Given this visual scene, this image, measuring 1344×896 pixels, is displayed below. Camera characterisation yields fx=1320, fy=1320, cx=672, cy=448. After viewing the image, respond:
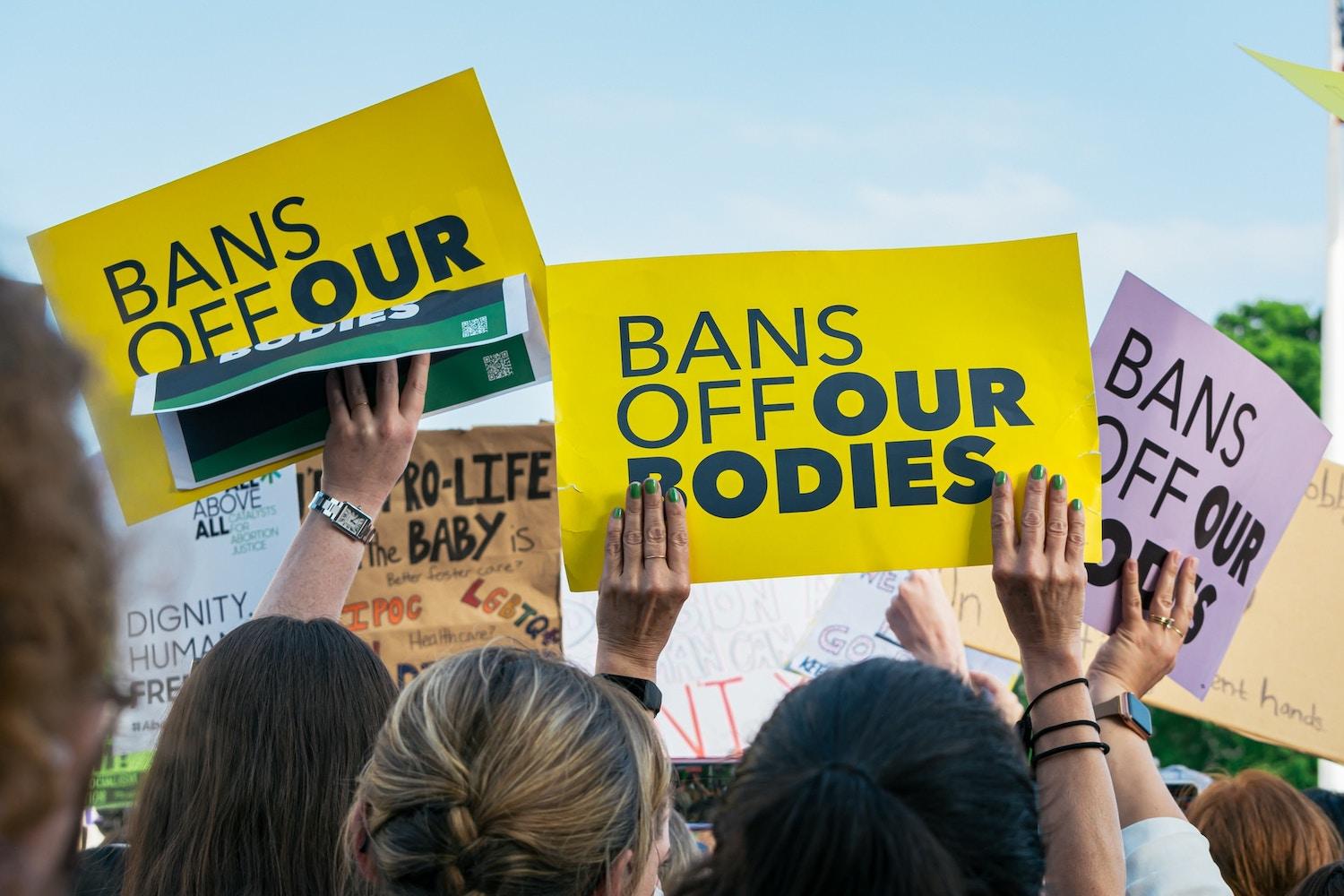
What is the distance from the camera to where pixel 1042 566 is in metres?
2.43

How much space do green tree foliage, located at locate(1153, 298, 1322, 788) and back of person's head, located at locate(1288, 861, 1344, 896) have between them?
19923 mm

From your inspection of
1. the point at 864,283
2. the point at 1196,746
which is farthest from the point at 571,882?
the point at 1196,746

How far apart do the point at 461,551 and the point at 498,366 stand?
8.41 ft

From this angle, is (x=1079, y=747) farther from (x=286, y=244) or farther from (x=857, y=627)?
(x=857, y=627)

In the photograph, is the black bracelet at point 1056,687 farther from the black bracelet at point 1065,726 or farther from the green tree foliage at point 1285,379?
the green tree foliage at point 1285,379

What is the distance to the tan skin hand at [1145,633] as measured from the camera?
8.90ft

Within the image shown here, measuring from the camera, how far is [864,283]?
112 inches

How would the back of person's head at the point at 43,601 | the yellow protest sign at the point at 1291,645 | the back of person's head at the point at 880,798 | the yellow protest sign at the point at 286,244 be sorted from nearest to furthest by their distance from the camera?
the back of person's head at the point at 43,601, the back of person's head at the point at 880,798, the yellow protest sign at the point at 286,244, the yellow protest sign at the point at 1291,645

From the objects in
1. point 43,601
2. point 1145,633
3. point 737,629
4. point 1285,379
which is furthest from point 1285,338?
point 43,601

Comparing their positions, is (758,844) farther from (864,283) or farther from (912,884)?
(864,283)

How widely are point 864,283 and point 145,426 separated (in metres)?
1.56

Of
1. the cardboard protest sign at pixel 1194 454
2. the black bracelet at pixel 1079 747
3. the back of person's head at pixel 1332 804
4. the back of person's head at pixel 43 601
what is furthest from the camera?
the back of person's head at pixel 1332 804

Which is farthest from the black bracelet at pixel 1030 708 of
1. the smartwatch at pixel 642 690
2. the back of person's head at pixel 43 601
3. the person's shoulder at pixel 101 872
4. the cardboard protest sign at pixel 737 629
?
the cardboard protest sign at pixel 737 629

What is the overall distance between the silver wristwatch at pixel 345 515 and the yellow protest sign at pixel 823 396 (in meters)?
0.39
